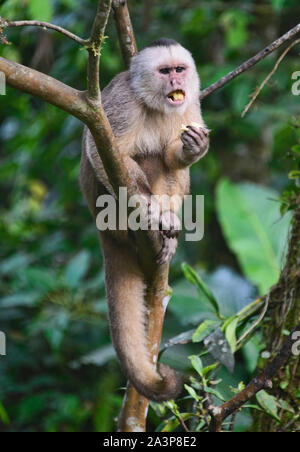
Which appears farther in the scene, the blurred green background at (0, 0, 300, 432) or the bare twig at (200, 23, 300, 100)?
the blurred green background at (0, 0, 300, 432)

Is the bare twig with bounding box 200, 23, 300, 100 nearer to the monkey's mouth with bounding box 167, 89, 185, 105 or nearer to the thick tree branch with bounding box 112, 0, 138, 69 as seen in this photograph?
the monkey's mouth with bounding box 167, 89, 185, 105

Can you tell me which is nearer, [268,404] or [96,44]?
[96,44]

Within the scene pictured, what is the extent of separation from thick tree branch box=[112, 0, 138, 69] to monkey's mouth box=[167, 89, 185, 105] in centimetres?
38

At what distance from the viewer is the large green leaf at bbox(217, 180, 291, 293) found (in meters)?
4.60

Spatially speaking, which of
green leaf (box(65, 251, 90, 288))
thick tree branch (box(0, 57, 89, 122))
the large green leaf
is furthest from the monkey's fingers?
green leaf (box(65, 251, 90, 288))

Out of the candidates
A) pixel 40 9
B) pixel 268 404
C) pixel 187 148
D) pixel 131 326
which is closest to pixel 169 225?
pixel 187 148

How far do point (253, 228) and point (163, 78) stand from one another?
1.89 m

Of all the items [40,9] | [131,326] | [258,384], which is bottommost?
[258,384]

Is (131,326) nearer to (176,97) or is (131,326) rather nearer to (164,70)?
(176,97)

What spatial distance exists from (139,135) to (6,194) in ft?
17.1

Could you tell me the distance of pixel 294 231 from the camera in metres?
3.02

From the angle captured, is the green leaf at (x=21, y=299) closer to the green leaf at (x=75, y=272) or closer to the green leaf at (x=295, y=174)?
the green leaf at (x=75, y=272)

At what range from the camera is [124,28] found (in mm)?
3289
